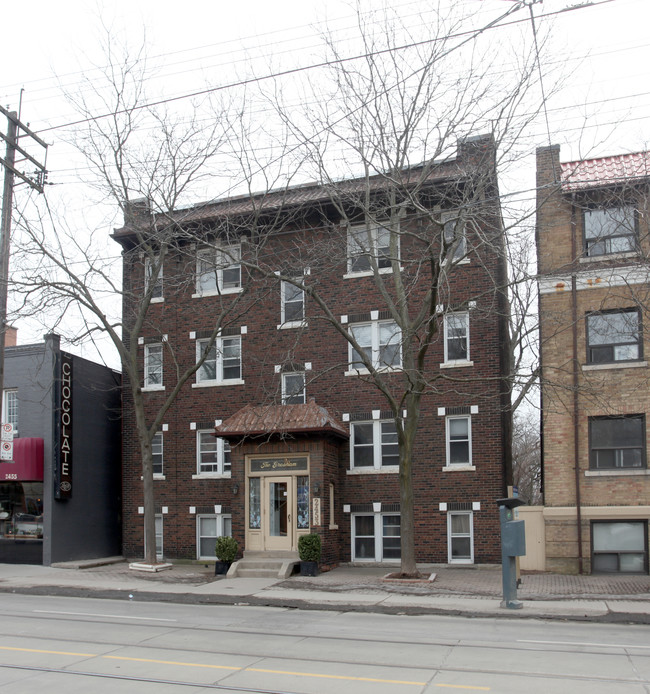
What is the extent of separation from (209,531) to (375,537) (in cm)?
551

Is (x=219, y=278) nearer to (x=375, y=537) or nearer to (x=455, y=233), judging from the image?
(x=375, y=537)

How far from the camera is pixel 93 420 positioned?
25.3 metres

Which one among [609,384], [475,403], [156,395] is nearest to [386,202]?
[475,403]

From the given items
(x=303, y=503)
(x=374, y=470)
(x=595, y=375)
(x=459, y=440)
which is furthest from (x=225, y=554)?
(x=595, y=375)

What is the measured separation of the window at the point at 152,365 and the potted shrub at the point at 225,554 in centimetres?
698

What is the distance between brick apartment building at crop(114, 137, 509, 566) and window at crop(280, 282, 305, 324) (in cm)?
5

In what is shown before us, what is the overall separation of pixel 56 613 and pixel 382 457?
428 inches

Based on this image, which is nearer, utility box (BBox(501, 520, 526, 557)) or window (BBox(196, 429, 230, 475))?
utility box (BBox(501, 520, 526, 557))

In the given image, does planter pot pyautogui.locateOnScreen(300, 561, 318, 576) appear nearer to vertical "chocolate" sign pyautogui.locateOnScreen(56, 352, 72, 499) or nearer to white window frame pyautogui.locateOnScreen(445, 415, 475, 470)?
white window frame pyautogui.locateOnScreen(445, 415, 475, 470)

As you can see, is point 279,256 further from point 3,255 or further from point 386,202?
point 3,255

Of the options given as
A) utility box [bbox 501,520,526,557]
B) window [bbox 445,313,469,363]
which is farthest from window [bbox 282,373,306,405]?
utility box [bbox 501,520,526,557]

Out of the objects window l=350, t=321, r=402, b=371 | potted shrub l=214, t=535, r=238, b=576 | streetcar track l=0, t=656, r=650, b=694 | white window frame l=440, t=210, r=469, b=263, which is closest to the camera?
streetcar track l=0, t=656, r=650, b=694

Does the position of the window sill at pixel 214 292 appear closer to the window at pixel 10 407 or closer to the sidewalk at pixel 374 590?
the window at pixel 10 407

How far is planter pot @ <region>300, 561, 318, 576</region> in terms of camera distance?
19.9 m
